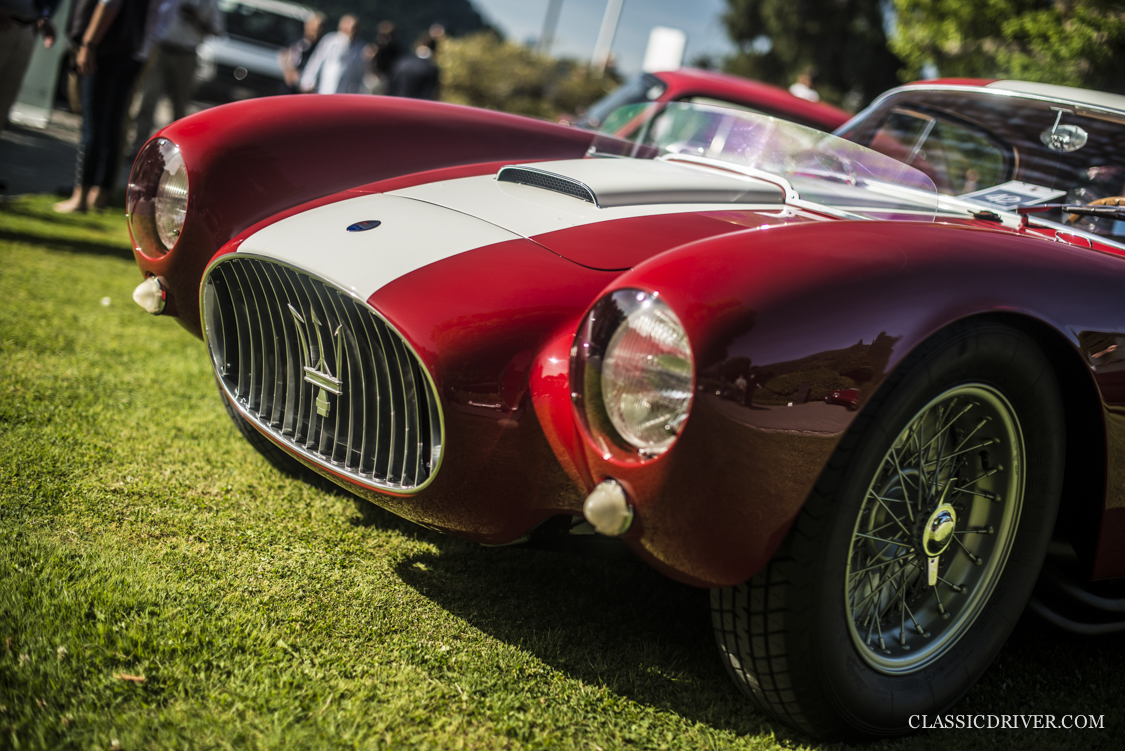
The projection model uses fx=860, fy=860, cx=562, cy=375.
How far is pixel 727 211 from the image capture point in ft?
7.11

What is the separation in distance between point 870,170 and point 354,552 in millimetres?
1907

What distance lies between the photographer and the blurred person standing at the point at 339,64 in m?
7.27

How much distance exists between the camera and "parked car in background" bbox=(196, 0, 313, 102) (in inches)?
484

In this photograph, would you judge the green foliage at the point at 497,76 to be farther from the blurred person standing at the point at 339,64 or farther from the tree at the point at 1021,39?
the blurred person standing at the point at 339,64

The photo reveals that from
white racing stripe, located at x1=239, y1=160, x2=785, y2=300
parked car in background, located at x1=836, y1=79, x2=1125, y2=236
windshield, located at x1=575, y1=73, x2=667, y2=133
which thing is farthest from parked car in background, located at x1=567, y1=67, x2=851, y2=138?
white racing stripe, located at x1=239, y1=160, x2=785, y2=300

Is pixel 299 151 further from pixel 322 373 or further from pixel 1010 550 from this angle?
pixel 1010 550

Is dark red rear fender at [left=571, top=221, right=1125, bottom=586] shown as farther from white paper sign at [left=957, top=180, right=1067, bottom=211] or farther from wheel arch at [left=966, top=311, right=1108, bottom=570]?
white paper sign at [left=957, top=180, right=1067, bottom=211]

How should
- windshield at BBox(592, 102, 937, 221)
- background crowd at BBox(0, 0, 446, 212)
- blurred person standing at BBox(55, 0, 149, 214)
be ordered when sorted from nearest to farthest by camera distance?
windshield at BBox(592, 102, 937, 221) < background crowd at BBox(0, 0, 446, 212) < blurred person standing at BBox(55, 0, 149, 214)

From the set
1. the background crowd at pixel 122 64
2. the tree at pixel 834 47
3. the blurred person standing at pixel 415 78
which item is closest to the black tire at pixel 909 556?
the background crowd at pixel 122 64

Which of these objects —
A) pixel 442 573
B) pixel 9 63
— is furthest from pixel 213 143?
pixel 9 63

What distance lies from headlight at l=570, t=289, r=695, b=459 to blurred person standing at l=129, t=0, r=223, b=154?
17.6 feet

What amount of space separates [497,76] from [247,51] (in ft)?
14.0

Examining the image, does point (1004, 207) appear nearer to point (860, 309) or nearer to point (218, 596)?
point (860, 309)

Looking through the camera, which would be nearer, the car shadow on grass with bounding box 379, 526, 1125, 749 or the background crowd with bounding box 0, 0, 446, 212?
the car shadow on grass with bounding box 379, 526, 1125, 749
